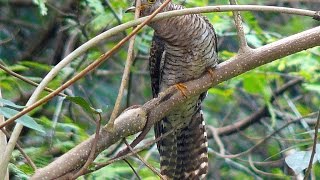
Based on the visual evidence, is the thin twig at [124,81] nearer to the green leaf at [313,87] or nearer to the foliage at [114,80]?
the foliage at [114,80]

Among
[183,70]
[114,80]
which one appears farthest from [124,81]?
Result: [114,80]

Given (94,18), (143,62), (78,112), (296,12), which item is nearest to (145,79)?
(143,62)

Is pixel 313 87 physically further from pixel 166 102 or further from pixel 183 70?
pixel 166 102

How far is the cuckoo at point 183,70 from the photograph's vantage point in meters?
3.24

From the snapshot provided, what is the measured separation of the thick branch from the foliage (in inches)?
34.7

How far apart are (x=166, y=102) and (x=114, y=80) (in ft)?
9.44

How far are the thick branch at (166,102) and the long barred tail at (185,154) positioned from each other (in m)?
0.90

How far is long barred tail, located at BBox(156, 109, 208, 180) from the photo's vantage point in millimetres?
3393

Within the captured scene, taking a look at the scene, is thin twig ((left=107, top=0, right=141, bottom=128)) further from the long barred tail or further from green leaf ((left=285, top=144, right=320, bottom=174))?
the long barred tail

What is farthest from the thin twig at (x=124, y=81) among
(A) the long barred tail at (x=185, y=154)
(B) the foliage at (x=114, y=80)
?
(A) the long barred tail at (x=185, y=154)

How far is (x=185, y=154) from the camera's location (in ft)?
11.4

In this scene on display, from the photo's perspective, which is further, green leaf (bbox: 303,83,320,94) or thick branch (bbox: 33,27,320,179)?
green leaf (bbox: 303,83,320,94)

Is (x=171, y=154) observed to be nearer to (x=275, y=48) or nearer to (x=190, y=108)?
(x=190, y=108)

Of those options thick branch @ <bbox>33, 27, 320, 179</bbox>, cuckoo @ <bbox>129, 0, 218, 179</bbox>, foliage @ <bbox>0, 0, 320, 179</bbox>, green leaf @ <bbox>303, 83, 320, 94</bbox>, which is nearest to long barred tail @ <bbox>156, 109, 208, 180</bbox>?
cuckoo @ <bbox>129, 0, 218, 179</bbox>
